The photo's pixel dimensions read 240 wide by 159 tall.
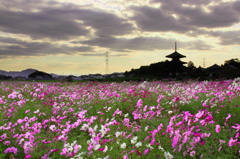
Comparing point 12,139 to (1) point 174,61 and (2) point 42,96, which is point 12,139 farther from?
(1) point 174,61

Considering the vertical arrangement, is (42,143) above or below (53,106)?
below

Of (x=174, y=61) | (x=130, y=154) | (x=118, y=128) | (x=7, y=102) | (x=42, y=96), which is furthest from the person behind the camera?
(x=174, y=61)

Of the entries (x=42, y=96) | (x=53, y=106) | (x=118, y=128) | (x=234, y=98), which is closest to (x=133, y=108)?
(x=118, y=128)

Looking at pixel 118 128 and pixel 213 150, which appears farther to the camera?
pixel 118 128

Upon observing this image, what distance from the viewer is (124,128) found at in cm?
547

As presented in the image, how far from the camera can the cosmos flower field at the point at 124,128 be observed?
395 centimetres

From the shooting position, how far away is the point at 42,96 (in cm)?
901

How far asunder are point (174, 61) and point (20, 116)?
40161 millimetres

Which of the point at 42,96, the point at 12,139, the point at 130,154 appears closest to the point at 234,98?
the point at 130,154

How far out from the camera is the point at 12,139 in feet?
17.9

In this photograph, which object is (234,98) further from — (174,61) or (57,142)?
(174,61)

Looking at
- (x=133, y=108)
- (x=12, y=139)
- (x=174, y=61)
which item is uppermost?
(x=174, y=61)

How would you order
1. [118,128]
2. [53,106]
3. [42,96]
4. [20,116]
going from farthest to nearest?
[42,96]
[53,106]
[20,116]
[118,128]

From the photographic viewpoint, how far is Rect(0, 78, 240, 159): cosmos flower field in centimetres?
395
